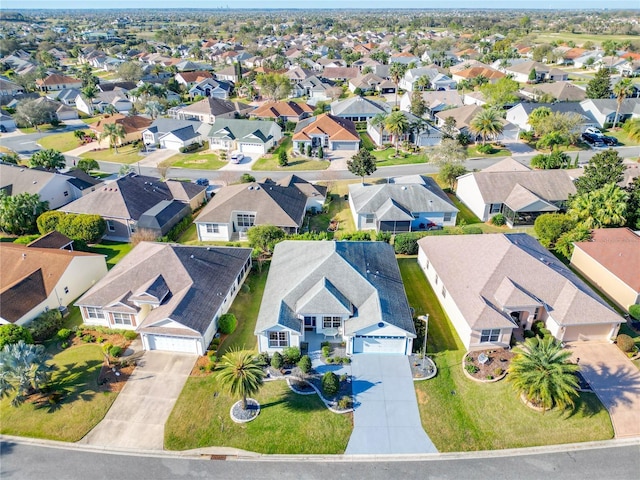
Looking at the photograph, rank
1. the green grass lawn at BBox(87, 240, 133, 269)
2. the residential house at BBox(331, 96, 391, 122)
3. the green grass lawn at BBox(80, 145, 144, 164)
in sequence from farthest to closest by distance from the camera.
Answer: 1. the residential house at BBox(331, 96, 391, 122)
2. the green grass lawn at BBox(80, 145, 144, 164)
3. the green grass lawn at BBox(87, 240, 133, 269)

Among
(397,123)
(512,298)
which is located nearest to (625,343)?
(512,298)

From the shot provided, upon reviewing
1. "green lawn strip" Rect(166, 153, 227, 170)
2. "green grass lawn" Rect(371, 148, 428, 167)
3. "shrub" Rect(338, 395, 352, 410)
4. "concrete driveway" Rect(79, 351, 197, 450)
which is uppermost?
"shrub" Rect(338, 395, 352, 410)

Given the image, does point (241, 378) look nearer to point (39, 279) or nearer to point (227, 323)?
point (227, 323)

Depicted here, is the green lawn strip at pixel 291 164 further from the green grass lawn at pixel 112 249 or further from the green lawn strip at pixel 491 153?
the green grass lawn at pixel 112 249

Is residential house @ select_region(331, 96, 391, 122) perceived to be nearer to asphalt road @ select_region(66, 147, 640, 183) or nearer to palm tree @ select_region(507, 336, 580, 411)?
asphalt road @ select_region(66, 147, 640, 183)

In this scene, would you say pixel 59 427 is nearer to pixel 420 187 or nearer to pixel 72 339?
pixel 72 339

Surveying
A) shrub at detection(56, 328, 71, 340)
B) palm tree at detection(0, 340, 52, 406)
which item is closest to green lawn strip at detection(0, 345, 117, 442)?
palm tree at detection(0, 340, 52, 406)
